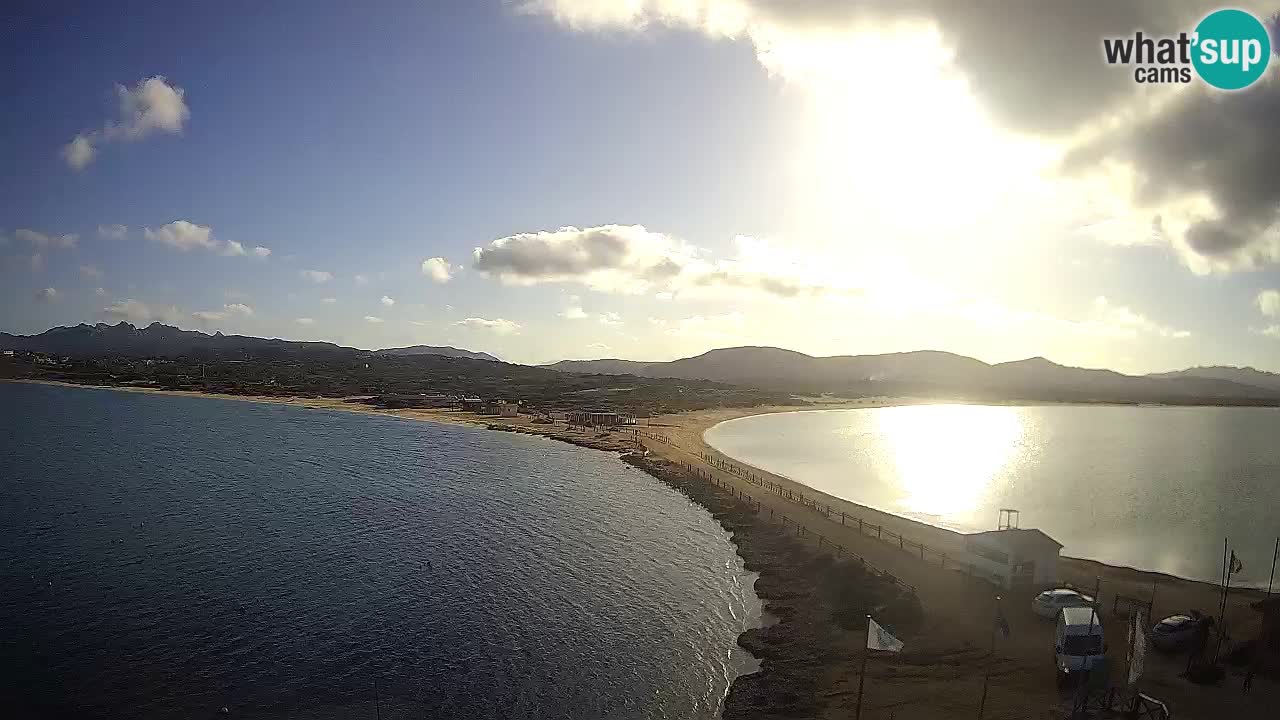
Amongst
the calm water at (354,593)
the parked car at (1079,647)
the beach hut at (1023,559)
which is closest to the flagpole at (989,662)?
the beach hut at (1023,559)

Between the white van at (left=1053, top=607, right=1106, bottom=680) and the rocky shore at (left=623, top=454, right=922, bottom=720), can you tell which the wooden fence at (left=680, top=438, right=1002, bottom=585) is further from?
the white van at (left=1053, top=607, right=1106, bottom=680)

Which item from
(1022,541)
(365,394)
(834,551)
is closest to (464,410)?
(365,394)

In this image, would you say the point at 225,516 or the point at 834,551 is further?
the point at 225,516

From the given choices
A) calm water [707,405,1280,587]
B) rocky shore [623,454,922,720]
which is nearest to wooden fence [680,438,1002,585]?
rocky shore [623,454,922,720]

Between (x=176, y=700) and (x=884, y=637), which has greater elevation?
(x=884, y=637)

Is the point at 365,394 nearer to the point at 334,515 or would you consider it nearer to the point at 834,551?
the point at 334,515

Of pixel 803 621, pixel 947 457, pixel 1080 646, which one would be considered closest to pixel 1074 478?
pixel 947 457
